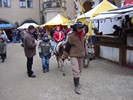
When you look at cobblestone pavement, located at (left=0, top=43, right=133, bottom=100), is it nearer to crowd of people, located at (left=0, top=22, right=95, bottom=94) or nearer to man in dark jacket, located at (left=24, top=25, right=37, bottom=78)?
crowd of people, located at (left=0, top=22, right=95, bottom=94)

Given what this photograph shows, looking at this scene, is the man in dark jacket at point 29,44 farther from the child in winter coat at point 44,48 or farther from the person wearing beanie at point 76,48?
the person wearing beanie at point 76,48

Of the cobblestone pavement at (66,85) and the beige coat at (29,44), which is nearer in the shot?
the cobblestone pavement at (66,85)

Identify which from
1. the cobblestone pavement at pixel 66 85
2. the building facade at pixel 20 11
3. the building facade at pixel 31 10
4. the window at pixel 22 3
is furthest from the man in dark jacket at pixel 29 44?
the window at pixel 22 3

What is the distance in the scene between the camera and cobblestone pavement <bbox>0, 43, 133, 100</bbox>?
18.4ft

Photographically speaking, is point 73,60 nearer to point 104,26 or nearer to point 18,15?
point 104,26

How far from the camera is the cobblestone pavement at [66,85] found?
18.4ft

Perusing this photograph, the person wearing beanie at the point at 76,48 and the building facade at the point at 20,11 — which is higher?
the building facade at the point at 20,11

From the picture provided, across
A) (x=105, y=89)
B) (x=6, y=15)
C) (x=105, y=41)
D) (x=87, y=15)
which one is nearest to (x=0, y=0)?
(x=6, y=15)

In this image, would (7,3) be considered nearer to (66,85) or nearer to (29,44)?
Result: (29,44)

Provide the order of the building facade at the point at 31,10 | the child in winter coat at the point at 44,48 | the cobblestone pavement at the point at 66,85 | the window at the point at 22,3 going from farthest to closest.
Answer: the window at the point at 22,3, the building facade at the point at 31,10, the child in winter coat at the point at 44,48, the cobblestone pavement at the point at 66,85

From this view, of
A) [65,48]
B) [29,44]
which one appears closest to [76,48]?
[65,48]

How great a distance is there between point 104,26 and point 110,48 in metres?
2.45

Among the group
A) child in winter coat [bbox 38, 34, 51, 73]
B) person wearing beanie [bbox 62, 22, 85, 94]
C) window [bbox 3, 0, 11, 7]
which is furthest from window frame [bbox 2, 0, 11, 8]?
person wearing beanie [bbox 62, 22, 85, 94]

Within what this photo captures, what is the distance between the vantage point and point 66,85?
21.4 ft
